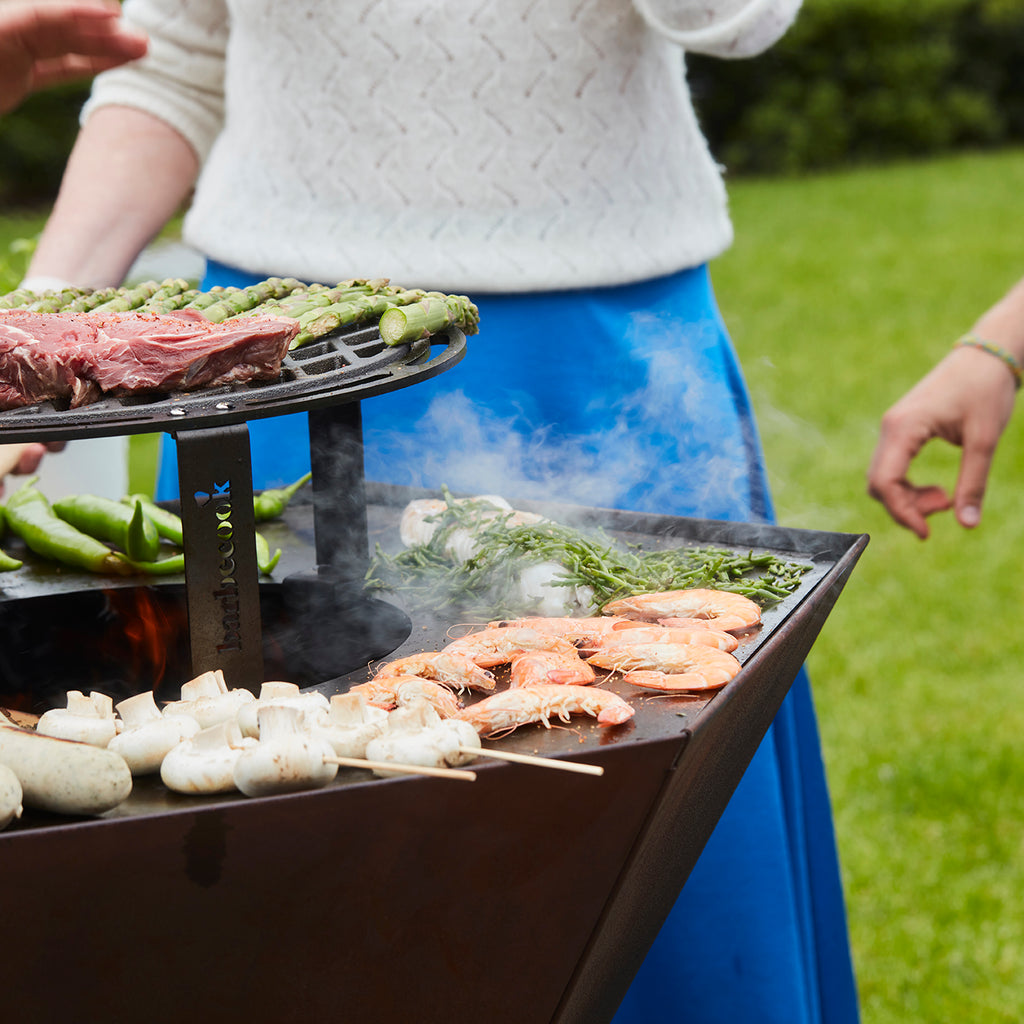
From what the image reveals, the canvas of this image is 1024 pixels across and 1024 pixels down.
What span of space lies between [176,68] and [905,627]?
182 inches

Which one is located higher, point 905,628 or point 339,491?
point 339,491

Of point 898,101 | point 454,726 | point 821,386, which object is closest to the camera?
point 454,726

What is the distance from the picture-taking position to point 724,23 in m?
2.22

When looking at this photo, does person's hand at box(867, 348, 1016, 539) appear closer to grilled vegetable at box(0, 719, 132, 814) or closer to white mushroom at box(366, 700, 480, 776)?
white mushroom at box(366, 700, 480, 776)

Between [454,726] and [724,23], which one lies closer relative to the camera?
[454,726]

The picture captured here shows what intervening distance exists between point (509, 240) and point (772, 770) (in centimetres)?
117

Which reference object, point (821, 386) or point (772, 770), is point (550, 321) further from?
point (821, 386)

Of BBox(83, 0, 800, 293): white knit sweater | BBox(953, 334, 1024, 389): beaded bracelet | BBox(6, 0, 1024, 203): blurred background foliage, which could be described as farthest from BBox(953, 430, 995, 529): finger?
BBox(6, 0, 1024, 203): blurred background foliage

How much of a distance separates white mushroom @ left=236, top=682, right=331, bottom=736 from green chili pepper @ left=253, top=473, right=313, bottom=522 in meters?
0.80

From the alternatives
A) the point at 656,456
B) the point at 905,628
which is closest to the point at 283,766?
the point at 656,456

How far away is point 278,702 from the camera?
1519mm

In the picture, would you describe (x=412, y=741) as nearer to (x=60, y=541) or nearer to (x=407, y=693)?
(x=407, y=693)

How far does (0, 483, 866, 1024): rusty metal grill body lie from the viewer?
126 cm

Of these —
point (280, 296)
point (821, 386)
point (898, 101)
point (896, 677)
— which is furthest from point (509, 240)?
point (898, 101)
